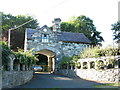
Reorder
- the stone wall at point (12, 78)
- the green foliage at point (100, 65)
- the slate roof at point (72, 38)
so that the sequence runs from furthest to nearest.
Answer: the slate roof at point (72, 38)
the green foliage at point (100, 65)
the stone wall at point (12, 78)

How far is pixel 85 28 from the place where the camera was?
41719mm

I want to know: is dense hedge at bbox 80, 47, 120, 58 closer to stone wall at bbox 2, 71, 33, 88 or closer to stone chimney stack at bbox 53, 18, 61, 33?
stone wall at bbox 2, 71, 33, 88

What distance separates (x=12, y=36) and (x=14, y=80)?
23708 mm

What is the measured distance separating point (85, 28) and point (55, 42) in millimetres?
16859

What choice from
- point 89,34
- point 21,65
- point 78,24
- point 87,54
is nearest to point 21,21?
point 78,24

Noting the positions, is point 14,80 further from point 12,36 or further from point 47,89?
point 12,36

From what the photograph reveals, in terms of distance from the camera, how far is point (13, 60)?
468 inches

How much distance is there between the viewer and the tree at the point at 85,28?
40.7m

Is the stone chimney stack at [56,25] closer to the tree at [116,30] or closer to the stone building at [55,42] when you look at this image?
the stone building at [55,42]

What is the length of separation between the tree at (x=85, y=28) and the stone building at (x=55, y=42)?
37.6 feet

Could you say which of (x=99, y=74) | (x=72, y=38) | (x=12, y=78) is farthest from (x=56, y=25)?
(x=12, y=78)

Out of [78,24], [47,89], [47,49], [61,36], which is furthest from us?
[78,24]

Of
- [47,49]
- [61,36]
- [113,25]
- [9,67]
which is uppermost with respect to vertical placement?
[113,25]

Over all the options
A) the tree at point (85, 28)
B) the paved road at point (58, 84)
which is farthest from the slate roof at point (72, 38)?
the paved road at point (58, 84)
